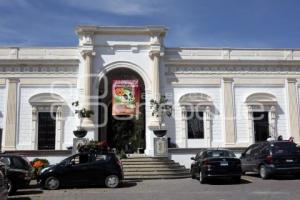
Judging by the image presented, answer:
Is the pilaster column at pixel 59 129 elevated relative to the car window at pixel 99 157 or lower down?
elevated

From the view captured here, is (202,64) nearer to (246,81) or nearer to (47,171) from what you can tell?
(246,81)

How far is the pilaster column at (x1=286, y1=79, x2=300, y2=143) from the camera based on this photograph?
2997 cm

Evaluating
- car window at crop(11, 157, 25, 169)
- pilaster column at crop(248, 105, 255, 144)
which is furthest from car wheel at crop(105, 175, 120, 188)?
pilaster column at crop(248, 105, 255, 144)

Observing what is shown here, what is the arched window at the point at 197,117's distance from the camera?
29.4m

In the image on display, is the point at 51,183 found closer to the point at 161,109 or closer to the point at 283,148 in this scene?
the point at 283,148

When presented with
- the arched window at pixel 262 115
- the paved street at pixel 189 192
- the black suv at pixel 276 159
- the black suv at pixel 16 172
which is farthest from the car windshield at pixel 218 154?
the arched window at pixel 262 115

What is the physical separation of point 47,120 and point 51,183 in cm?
1213

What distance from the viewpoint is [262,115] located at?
3009 centimetres

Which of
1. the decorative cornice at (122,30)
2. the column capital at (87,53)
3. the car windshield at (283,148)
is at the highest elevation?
the decorative cornice at (122,30)

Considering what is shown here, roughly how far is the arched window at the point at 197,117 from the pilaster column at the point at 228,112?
1071mm

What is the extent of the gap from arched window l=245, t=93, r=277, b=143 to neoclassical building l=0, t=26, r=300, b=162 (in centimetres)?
7

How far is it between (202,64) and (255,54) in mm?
3966

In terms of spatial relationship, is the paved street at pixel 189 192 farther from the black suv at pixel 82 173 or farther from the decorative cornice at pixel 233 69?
the decorative cornice at pixel 233 69

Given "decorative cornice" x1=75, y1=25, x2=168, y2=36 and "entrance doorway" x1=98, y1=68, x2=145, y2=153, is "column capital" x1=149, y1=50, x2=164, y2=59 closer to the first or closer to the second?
"decorative cornice" x1=75, y1=25, x2=168, y2=36
